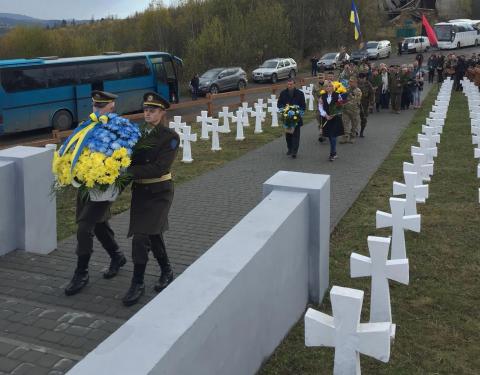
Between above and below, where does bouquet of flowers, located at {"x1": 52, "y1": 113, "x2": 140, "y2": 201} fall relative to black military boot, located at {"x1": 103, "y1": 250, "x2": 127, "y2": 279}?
above

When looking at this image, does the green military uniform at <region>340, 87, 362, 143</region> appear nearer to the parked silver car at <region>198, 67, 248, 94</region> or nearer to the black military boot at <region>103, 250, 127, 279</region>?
the black military boot at <region>103, 250, 127, 279</region>

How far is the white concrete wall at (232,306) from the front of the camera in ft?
8.73

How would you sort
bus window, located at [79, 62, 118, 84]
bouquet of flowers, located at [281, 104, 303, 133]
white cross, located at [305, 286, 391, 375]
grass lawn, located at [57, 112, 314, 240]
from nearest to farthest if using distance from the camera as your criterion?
1. white cross, located at [305, 286, 391, 375]
2. grass lawn, located at [57, 112, 314, 240]
3. bouquet of flowers, located at [281, 104, 303, 133]
4. bus window, located at [79, 62, 118, 84]

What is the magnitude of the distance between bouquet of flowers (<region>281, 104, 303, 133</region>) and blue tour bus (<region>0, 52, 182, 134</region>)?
1098cm

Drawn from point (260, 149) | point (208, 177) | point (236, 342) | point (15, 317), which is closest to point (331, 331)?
point (236, 342)

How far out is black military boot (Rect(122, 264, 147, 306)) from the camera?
4.96 metres

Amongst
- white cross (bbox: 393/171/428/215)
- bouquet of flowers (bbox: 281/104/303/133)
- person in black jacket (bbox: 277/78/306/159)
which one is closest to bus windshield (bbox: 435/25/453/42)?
person in black jacket (bbox: 277/78/306/159)

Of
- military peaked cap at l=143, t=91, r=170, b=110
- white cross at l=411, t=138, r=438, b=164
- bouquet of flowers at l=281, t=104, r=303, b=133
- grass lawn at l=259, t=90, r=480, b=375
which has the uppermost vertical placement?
military peaked cap at l=143, t=91, r=170, b=110

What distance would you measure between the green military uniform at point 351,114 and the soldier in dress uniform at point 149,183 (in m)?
9.72

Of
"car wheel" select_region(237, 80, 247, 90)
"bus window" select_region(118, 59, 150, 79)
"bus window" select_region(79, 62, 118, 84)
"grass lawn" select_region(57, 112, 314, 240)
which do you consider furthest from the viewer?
"car wheel" select_region(237, 80, 247, 90)

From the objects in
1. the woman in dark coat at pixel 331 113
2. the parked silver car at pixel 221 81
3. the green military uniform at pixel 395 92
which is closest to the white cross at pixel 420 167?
the woman in dark coat at pixel 331 113

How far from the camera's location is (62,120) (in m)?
20.6

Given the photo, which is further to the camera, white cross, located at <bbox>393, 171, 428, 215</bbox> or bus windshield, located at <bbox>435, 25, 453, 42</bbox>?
bus windshield, located at <bbox>435, 25, 453, 42</bbox>

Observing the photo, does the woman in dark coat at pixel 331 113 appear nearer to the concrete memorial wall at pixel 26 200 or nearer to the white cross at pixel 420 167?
the white cross at pixel 420 167
